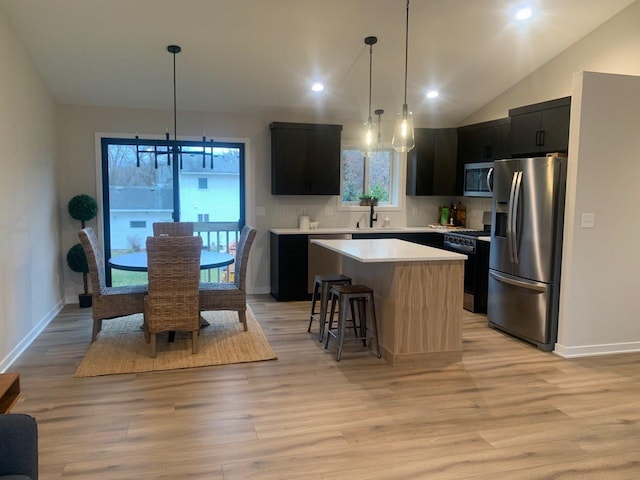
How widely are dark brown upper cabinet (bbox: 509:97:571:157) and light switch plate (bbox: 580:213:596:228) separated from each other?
30.7 inches

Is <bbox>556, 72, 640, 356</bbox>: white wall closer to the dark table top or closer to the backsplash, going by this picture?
the backsplash

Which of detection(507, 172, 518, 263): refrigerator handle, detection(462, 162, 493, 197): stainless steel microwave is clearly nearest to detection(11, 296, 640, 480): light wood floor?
detection(507, 172, 518, 263): refrigerator handle

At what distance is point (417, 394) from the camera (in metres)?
3.34

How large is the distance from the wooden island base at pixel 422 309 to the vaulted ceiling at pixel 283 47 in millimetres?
2331

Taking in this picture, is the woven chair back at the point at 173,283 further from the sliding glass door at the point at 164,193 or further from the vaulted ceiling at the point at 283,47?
the sliding glass door at the point at 164,193

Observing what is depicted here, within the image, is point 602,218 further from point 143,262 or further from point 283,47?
point 143,262

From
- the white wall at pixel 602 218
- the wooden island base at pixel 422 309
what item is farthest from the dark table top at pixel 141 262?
the white wall at pixel 602 218

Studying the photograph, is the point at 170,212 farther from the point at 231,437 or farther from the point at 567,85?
the point at 567,85

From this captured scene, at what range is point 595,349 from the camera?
13.8ft

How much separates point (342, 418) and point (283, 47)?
357 centimetres

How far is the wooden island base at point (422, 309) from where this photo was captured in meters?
3.78

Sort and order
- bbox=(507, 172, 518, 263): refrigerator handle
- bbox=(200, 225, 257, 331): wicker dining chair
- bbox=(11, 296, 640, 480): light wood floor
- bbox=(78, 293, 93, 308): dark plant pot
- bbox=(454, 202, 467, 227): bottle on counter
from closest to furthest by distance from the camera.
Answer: bbox=(11, 296, 640, 480): light wood floor < bbox=(507, 172, 518, 263): refrigerator handle < bbox=(200, 225, 257, 331): wicker dining chair < bbox=(78, 293, 93, 308): dark plant pot < bbox=(454, 202, 467, 227): bottle on counter

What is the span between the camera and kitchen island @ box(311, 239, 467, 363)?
12.4 feet

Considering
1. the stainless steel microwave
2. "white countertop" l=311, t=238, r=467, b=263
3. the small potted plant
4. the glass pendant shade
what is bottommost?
"white countertop" l=311, t=238, r=467, b=263
